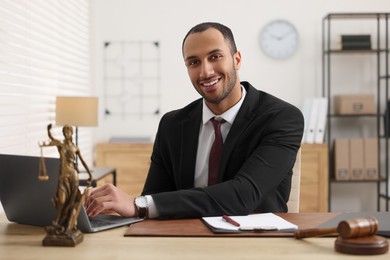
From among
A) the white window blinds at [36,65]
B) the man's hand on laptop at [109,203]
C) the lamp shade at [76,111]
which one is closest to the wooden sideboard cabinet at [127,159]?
the white window blinds at [36,65]

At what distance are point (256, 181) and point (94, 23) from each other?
12.4 ft

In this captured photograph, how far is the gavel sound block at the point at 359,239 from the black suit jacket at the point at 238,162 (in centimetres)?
54

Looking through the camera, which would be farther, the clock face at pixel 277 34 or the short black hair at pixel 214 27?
the clock face at pixel 277 34

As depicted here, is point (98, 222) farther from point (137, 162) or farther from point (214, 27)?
point (137, 162)

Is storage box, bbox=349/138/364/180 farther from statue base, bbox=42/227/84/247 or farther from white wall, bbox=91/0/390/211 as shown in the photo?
statue base, bbox=42/227/84/247

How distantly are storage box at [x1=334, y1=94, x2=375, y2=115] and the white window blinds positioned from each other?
224 cm

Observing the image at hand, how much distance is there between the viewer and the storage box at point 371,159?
5.17 meters

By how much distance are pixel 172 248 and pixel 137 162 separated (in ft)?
12.1

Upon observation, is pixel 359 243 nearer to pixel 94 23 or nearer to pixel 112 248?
pixel 112 248

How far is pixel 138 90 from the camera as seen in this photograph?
5484 millimetres

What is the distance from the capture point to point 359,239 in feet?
4.50

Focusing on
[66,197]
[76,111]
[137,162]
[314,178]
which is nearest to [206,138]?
[66,197]

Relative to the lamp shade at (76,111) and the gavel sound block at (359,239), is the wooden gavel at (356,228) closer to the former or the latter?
the gavel sound block at (359,239)

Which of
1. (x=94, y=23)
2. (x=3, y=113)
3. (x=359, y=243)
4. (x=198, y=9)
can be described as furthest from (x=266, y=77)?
(x=359, y=243)
